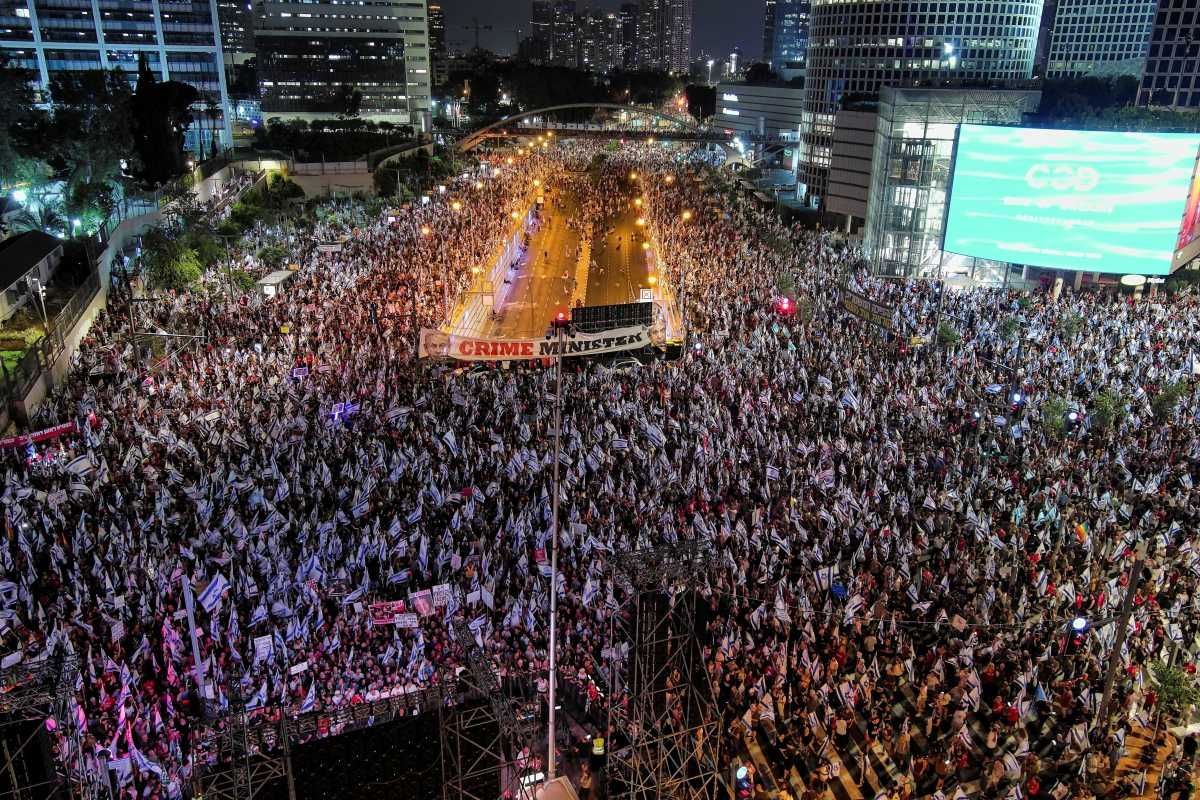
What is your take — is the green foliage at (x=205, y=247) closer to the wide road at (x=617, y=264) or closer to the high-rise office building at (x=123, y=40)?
the wide road at (x=617, y=264)

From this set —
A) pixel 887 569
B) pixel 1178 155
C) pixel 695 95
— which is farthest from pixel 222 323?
pixel 695 95

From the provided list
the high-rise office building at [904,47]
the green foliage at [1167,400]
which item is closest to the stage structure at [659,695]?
the green foliage at [1167,400]

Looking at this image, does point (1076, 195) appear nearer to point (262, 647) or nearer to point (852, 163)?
point (852, 163)

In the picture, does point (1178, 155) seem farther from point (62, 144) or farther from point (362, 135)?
point (362, 135)

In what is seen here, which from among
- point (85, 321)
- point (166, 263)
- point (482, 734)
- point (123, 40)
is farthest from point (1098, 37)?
point (482, 734)

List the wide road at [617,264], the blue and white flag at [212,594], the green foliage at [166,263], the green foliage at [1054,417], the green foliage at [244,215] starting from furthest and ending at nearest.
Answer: the green foliage at [244,215], the wide road at [617,264], the green foliage at [166,263], the green foliage at [1054,417], the blue and white flag at [212,594]

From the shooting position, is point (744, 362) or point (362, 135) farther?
point (362, 135)
